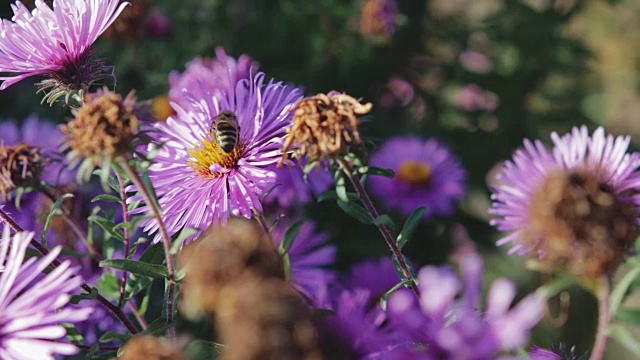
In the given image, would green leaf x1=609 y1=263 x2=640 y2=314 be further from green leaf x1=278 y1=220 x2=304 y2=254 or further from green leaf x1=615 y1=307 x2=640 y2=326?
green leaf x1=278 y1=220 x2=304 y2=254

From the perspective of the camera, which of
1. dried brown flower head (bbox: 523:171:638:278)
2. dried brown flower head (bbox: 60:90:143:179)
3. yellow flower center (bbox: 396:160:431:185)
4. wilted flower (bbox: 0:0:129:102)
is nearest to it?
dried brown flower head (bbox: 523:171:638:278)

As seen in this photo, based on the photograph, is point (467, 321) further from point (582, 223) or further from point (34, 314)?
point (34, 314)

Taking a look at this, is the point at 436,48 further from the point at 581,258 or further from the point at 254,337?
the point at 254,337

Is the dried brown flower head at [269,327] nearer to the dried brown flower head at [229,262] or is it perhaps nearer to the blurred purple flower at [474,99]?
the dried brown flower head at [229,262]

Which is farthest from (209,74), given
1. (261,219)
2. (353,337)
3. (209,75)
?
(353,337)

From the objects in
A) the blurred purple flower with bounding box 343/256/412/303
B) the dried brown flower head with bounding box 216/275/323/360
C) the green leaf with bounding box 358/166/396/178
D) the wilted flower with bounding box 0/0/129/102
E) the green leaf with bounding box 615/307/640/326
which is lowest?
the blurred purple flower with bounding box 343/256/412/303

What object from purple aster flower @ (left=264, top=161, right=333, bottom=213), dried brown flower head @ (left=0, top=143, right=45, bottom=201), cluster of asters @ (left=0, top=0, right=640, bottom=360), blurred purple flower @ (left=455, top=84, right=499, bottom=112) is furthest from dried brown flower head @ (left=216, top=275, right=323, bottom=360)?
blurred purple flower @ (left=455, top=84, right=499, bottom=112)

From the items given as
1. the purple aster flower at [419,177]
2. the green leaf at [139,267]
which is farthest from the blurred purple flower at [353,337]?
the purple aster flower at [419,177]

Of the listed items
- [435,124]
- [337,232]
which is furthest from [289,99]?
[435,124]
